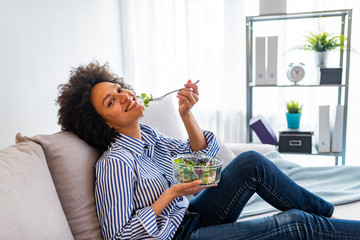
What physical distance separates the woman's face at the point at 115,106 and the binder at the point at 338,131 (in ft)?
5.56

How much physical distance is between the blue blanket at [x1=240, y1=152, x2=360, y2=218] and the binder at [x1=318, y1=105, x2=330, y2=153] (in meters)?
0.58

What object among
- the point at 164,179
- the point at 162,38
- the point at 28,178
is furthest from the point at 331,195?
the point at 162,38

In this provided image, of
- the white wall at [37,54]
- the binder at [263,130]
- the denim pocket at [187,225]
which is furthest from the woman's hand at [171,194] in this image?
the binder at [263,130]

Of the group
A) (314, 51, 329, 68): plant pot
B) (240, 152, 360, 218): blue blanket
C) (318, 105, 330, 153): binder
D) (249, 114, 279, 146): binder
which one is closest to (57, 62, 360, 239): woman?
(240, 152, 360, 218): blue blanket

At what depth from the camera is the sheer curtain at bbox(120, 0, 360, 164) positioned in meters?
3.03

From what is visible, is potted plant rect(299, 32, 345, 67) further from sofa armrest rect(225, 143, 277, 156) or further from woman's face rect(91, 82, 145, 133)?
woman's face rect(91, 82, 145, 133)

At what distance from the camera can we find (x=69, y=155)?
118 centimetres

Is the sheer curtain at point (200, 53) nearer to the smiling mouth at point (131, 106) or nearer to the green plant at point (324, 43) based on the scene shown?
the green plant at point (324, 43)

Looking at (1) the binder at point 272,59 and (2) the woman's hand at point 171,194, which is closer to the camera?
(2) the woman's hand at point 171,194

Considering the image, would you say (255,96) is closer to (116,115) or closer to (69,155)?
(116,115)

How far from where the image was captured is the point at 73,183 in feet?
3.81

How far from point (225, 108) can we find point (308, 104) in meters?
0.70

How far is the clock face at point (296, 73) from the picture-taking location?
2531 mm

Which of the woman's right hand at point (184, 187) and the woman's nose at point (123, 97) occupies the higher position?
the woman's nose at point (123, 97)
